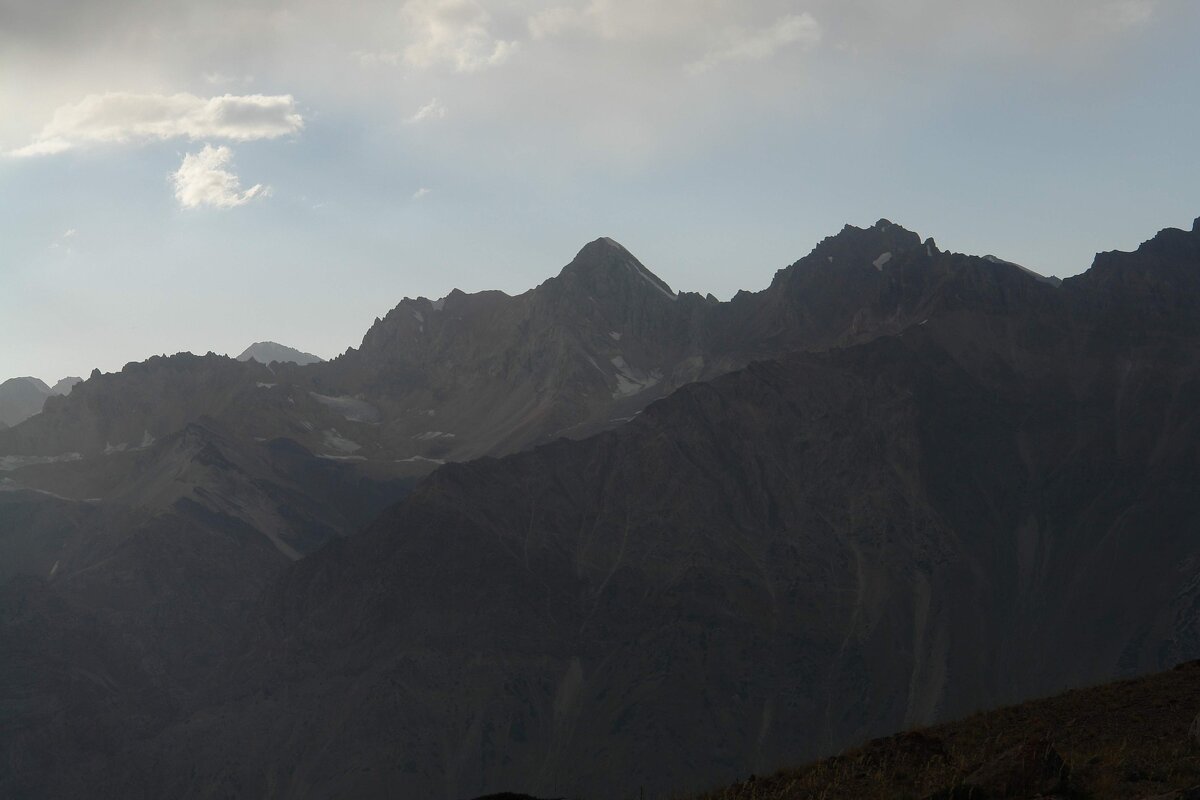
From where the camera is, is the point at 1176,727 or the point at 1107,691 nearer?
the point at 1176,727

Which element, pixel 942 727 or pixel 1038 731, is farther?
pixel 942 727

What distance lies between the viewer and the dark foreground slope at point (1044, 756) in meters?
31.7

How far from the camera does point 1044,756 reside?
3198cm

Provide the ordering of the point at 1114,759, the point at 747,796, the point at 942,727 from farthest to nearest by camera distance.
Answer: the point at 942,727
the point at 747,796
the point at 1114,759

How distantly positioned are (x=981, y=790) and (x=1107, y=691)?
52.6ft

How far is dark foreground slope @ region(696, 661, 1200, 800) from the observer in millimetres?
31734

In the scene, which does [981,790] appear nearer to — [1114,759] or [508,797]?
[1114,759]

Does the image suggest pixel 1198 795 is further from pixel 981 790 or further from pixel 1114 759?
pixel 1114 759

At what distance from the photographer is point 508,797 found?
36625 millimetres

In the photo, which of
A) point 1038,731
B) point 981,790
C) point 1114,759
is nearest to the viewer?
point 981,790

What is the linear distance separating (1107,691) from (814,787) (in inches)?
533

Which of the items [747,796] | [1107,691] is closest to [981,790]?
[747,796]

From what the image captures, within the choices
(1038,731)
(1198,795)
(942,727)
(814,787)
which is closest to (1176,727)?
(1038,731)

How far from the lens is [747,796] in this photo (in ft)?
124
